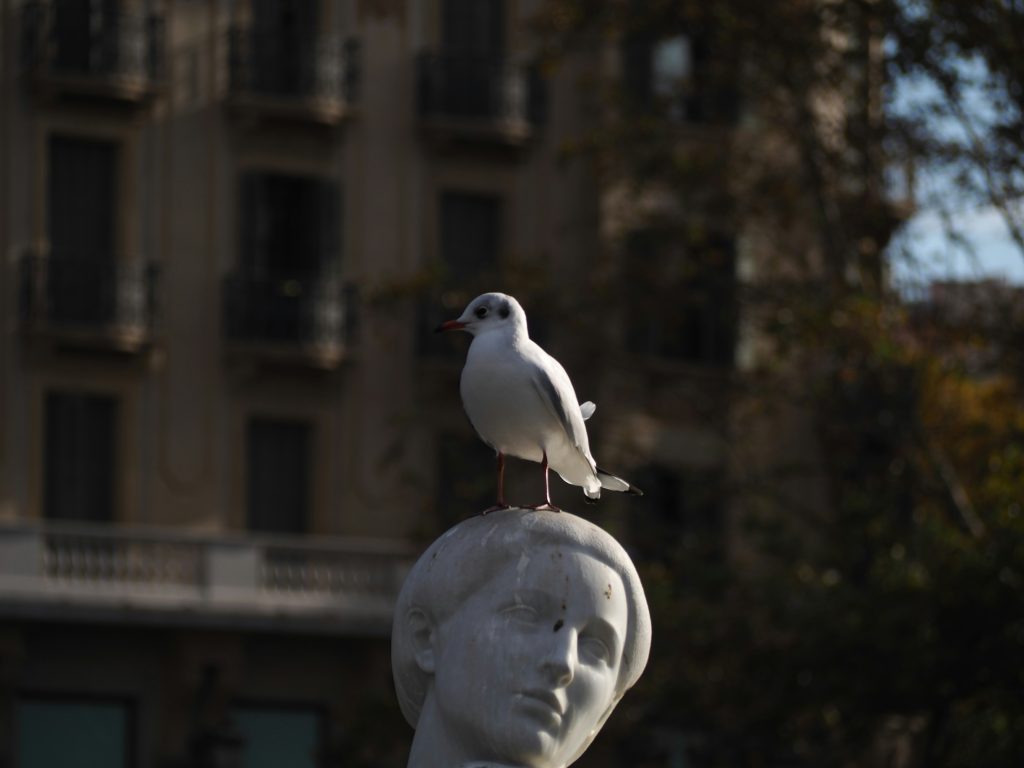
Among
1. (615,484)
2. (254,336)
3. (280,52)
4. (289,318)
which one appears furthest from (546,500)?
(280,52)

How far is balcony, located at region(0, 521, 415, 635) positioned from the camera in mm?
31188

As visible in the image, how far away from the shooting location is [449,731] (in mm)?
8523

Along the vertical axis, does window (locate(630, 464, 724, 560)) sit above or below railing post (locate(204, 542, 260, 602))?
above

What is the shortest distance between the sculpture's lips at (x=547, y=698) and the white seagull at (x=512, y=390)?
62 centimetres

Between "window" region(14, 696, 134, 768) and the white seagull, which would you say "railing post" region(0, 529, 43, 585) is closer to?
"window" region(14, 696, 134, 768)

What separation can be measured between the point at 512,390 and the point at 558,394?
0.14m

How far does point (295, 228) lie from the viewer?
112 feet

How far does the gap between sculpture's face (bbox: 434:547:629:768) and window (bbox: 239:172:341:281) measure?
25.4 m

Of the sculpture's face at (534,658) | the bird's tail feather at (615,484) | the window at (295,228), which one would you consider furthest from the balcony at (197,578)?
the sculpture's face at (534,658)

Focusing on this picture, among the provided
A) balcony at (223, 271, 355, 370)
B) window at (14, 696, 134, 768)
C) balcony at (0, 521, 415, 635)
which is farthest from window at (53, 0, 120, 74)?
window at (14, 696, 134, 768)

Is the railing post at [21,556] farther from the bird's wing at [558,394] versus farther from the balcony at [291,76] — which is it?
the bird's wing at [558,394]

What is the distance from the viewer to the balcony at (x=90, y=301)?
105 feet

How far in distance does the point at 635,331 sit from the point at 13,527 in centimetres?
764

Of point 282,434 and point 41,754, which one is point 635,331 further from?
point 41,754
